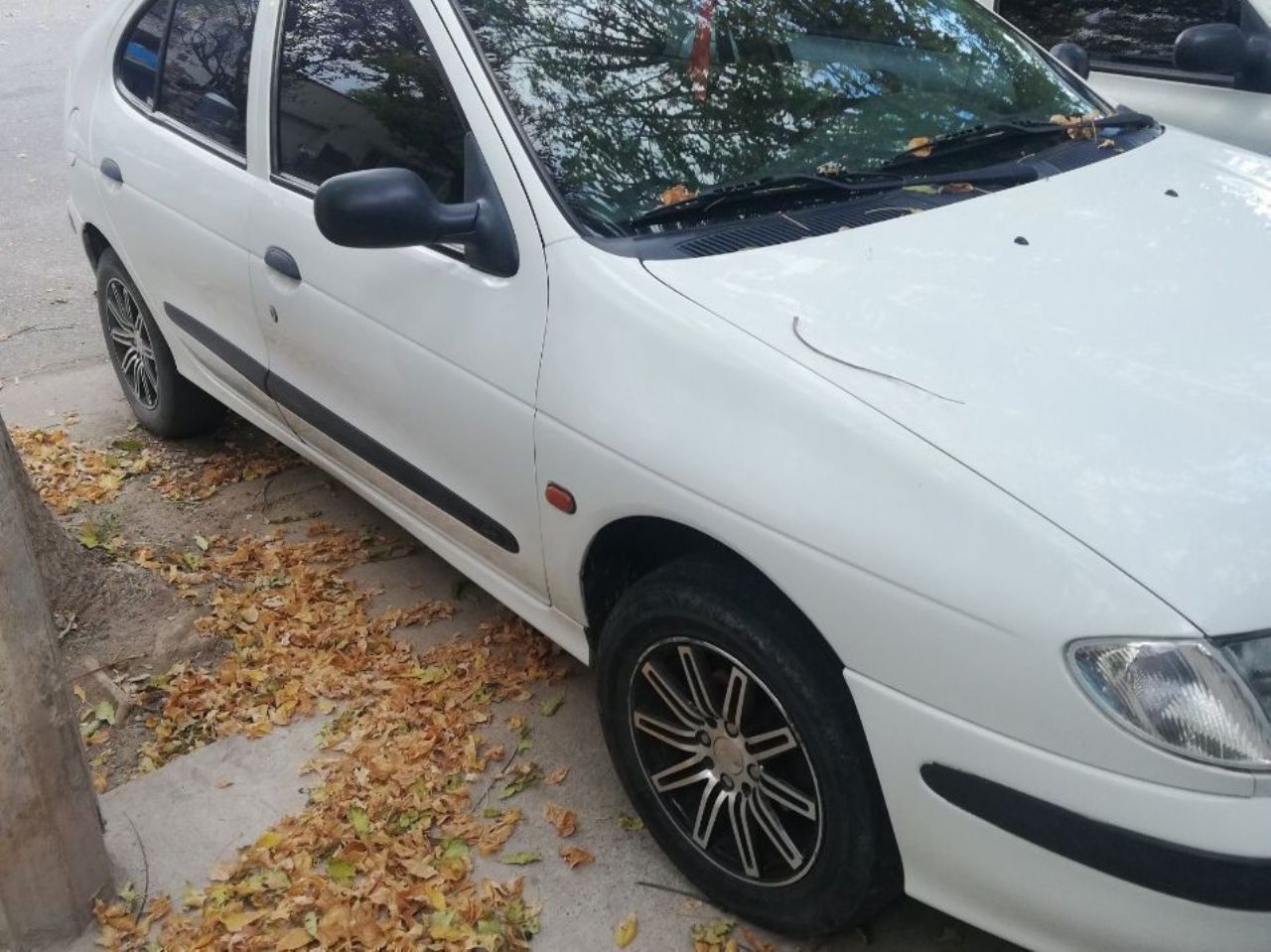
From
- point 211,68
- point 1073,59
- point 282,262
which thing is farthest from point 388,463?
point 1073,59

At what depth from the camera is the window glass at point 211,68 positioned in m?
3.58

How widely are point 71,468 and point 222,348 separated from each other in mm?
1093

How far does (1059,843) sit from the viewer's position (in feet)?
6.21

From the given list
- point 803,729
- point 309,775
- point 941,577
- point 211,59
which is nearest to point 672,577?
point 803,729

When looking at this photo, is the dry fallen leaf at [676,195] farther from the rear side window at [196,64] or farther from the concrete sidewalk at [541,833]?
the rear side window at [196,64]

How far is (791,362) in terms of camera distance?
2191mm

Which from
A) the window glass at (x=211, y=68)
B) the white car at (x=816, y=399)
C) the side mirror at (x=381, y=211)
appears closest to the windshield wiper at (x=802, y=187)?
the white car at (x=816, y=399)

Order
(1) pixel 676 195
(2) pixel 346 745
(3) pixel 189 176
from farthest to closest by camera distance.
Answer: (3) pixel 189 176, (2) pixel 346 745, (1) pixel 676 195

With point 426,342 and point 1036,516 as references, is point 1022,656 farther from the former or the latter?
point 426,342

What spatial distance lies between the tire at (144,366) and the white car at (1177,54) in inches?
123

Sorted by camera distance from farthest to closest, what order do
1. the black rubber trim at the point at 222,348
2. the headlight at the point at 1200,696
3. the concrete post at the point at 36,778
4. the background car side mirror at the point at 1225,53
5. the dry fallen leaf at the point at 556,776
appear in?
1. the background car side mirror at the point at 1225,53
2. the black rubber trim at the point at 222,348
3. the dry fallen leaf at the point at 556,776
4. the concrete post at the point at 36,778
5. the headlight at the point at 1200,696

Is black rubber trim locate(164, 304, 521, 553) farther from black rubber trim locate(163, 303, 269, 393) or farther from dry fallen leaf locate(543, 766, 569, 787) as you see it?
dry fallen leaf locate(543, 766, 569, 787)

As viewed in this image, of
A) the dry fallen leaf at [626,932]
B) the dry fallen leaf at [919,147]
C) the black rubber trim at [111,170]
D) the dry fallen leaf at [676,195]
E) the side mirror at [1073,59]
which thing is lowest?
the dry fallen leaf at [626,932]

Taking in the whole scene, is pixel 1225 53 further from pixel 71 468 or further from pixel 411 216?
pixel 71 468
